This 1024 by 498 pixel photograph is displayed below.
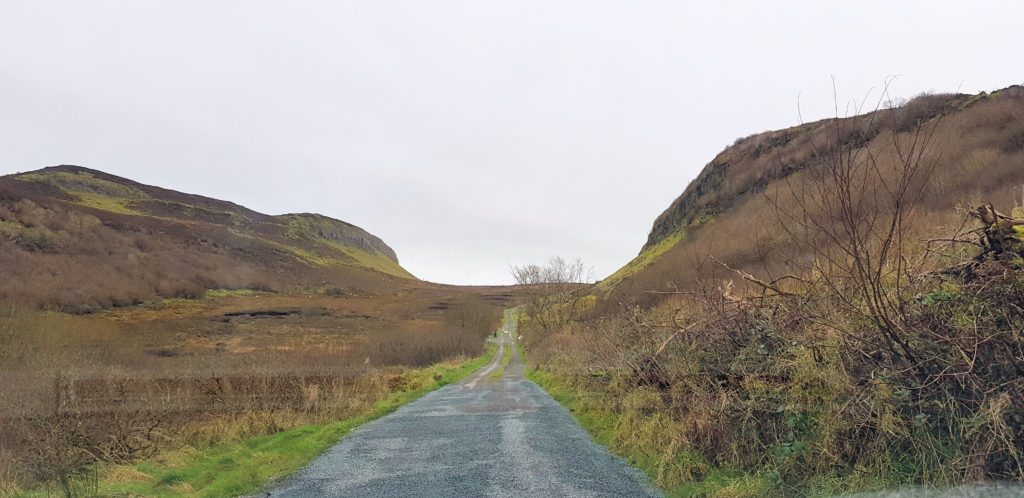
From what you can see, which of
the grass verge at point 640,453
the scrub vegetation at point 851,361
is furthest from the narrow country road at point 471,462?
the scrub vegetation at point 851,361

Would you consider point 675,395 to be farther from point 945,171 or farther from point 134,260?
point 134,260

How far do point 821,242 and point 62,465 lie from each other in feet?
36.7

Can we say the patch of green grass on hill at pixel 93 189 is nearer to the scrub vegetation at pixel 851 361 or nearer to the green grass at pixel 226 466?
the green grass at pixel 226 466

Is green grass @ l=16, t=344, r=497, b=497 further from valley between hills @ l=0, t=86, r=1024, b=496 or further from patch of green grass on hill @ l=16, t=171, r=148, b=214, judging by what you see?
patch of green grass on hill @ l=16, t=171, r=148, b=214

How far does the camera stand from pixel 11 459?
9078 millimetres

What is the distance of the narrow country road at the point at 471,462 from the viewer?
6.87 m

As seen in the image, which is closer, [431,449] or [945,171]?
[431,449]

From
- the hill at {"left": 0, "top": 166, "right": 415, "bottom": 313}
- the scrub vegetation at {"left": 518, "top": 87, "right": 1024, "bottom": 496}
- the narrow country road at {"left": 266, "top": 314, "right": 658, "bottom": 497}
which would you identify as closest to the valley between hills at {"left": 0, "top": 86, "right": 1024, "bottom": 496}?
the scrub vegetation at {"left": 518, "top": 87, "right": 1024, "bottom": 496}

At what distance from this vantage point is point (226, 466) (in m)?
9.68

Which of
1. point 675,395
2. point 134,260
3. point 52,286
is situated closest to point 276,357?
point 675,395

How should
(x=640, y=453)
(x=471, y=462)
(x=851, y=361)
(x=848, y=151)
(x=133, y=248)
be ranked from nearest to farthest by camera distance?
(x=848, y=151) < (x=851, y=361) < (x=640, y=453) < (x=471, y=462) < (x=133, y=248)

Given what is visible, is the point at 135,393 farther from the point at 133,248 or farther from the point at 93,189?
the point at 93,189

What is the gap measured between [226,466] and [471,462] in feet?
16.5

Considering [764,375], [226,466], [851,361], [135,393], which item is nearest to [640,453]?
[764,375]
